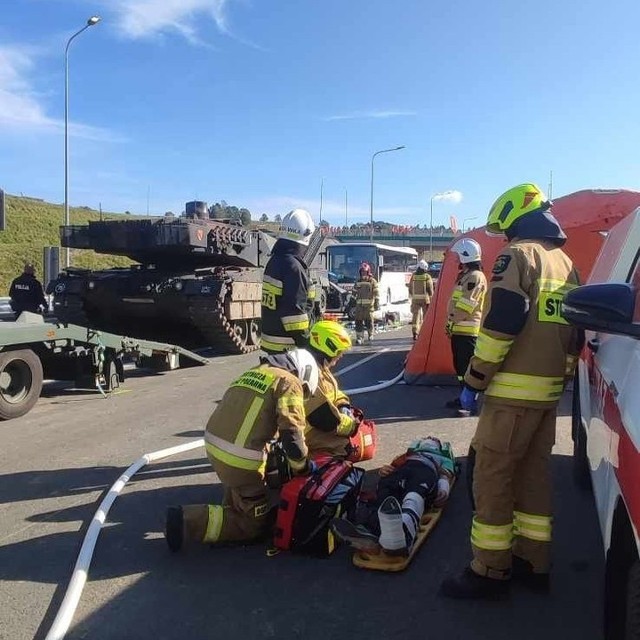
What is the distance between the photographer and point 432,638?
122 inches

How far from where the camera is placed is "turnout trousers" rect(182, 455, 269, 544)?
399 centimetres

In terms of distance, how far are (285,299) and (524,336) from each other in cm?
281

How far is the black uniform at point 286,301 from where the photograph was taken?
229 inches

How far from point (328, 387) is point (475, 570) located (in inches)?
75.8

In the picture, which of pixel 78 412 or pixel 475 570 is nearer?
pixel 475 570

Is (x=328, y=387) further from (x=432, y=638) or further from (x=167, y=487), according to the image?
(x=432, y=638)

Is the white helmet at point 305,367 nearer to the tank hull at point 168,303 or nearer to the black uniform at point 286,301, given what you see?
the black uniform at point 286,301

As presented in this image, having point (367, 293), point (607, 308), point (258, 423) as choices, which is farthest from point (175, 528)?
point (367, 293)

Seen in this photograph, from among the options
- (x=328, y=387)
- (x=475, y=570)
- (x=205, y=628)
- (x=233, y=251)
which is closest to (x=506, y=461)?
(x=475, y=570)

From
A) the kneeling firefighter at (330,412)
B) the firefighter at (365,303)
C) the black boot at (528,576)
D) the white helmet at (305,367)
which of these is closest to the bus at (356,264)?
the firefighter at (365,303)

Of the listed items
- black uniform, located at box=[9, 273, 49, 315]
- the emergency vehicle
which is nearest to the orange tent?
the emergency vehicle

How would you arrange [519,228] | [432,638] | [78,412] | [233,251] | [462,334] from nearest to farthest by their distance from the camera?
[432,638]
[519,228]
[462,334]
[78,412]
[233,251]

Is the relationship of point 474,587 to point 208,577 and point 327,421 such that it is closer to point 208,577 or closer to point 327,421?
point 208,577

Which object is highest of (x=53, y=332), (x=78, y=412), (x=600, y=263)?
(x=600, y=263)
